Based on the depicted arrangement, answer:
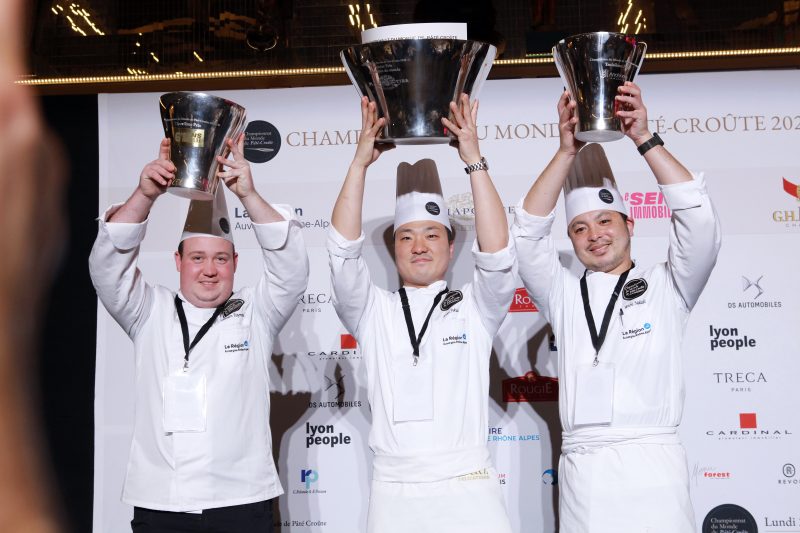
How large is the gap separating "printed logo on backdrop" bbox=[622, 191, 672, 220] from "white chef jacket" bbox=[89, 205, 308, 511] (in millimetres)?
1671

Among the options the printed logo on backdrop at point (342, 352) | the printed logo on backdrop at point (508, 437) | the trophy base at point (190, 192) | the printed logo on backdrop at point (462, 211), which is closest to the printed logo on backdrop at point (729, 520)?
the printed logo on backdrop at point (508, 437)

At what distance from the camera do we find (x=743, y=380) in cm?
390

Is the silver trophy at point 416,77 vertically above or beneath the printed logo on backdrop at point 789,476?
above

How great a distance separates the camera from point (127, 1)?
417 centimetres

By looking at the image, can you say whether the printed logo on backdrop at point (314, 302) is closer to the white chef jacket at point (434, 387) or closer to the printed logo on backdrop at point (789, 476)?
the white chef jacket at point (434, 387)

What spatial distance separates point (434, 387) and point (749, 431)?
67.8 inches

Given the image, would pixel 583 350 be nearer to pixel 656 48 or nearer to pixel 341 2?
pixel 656 48

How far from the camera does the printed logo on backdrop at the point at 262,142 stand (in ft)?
13.8

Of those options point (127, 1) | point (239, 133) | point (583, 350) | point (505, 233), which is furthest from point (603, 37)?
point (127, 1)

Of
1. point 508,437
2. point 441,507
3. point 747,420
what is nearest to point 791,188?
point 747,420

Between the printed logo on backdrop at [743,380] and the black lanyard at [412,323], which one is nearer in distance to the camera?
the black lanyard at [412,323]

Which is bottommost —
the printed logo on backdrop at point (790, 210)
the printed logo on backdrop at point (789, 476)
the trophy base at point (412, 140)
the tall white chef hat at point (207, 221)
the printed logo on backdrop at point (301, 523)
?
the printed logo on backdrop at point (301, 523)

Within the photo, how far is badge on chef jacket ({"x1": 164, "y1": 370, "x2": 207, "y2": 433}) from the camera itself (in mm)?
3020

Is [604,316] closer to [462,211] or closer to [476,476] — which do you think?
[476,476]
